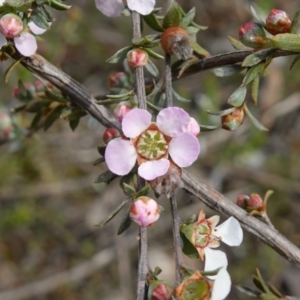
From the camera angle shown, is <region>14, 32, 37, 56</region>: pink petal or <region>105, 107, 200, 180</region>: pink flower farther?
<region>14, 32, 37, 56</region>: pink petal

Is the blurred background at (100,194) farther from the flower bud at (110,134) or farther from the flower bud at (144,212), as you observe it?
the flower bud at (144,212)

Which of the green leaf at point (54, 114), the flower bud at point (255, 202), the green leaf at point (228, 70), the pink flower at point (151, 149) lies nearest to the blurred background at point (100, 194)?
the green leaf at point (54, 114)

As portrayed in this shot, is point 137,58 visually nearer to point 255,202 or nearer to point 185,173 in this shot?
point 185,173

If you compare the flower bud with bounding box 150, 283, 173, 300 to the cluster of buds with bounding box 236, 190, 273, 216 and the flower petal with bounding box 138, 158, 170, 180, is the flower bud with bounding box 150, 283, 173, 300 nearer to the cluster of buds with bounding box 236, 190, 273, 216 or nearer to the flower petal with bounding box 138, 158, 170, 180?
the flower petal with bounding box 138, 158, 170, 180

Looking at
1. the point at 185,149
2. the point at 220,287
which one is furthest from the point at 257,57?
the point at 220,287

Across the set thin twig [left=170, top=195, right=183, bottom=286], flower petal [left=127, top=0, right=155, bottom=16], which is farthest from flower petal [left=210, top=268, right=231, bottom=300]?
flower petal [left=127, top=0, right=155, bottom=16]

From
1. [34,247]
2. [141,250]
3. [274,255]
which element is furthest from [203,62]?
[34,247]

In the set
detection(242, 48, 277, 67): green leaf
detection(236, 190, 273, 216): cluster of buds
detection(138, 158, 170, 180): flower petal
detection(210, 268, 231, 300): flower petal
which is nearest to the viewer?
detection(210, 268, 231, 300): flower petal
